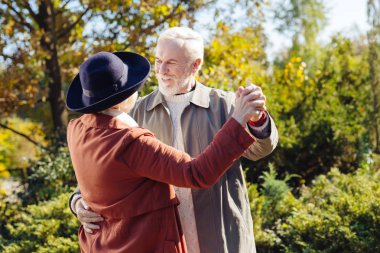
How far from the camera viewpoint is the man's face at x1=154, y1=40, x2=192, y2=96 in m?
2.23

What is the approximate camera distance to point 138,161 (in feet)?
5.82

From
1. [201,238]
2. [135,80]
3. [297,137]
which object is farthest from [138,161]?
[297,137]

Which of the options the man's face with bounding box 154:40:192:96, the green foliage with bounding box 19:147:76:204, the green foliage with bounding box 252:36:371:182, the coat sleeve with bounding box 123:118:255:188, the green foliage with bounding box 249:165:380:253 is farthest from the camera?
the green foliage with bounding box 252:36:371:182

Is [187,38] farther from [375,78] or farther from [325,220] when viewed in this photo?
[375,78]

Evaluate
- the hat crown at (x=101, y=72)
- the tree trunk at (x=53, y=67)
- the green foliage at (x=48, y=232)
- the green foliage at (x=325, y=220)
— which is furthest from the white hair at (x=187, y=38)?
the tree trunk at (x=53, y=67)

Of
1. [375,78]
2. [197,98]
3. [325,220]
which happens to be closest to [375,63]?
[375,78]

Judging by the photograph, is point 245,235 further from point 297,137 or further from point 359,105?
point 359,105

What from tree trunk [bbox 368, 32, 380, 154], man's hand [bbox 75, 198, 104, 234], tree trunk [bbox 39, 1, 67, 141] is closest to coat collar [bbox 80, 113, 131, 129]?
man's hand [bbox 75, 198, 104, 234]

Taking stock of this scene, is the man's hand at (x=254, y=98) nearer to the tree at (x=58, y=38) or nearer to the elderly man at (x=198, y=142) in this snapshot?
the elderly man at (x=198, y=142)

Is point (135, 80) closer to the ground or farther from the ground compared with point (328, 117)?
farther from the ground

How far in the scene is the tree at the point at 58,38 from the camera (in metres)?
6.23

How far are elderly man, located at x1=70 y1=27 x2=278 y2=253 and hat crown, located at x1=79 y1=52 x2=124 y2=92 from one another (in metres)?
0.38

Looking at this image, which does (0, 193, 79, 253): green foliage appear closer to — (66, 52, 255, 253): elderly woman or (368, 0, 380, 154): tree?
(66, 52, 255, 253): elderly woman

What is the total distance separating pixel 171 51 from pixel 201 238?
0.80 metres
